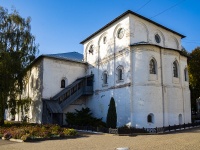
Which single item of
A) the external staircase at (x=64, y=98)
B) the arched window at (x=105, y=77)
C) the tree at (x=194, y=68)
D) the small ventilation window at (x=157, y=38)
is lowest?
the external staircase at (x=64, y=98)

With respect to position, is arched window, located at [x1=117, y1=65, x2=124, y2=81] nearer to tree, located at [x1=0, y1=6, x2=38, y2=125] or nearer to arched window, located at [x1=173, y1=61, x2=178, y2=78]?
arched window, located at [x1=173, y1=61, x2=178, y2=78]

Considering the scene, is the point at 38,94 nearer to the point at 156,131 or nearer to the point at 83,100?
the point at 83,100

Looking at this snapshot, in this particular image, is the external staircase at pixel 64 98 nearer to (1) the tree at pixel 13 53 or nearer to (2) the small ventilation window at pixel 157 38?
(1) the tree at pixel 13 53

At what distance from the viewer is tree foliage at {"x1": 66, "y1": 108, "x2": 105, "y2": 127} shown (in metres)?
23.6

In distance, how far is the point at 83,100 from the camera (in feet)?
94.5

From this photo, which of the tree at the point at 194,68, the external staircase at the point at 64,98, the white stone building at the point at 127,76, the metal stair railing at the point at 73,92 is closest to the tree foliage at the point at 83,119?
the external staircase at the point at 64,98

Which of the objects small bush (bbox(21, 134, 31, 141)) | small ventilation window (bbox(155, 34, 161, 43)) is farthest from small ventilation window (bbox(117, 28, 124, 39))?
small bush (bbox(21, 134, 31, 141))

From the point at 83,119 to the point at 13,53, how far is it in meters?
10.3

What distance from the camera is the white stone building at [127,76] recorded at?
21391 millimetres

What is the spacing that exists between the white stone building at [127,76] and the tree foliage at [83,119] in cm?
123

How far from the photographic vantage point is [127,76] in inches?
873

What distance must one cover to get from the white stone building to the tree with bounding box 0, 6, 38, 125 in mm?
2302

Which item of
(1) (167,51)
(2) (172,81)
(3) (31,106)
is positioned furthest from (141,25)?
(3) (31,106)

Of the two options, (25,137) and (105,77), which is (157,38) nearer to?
(105,77)
